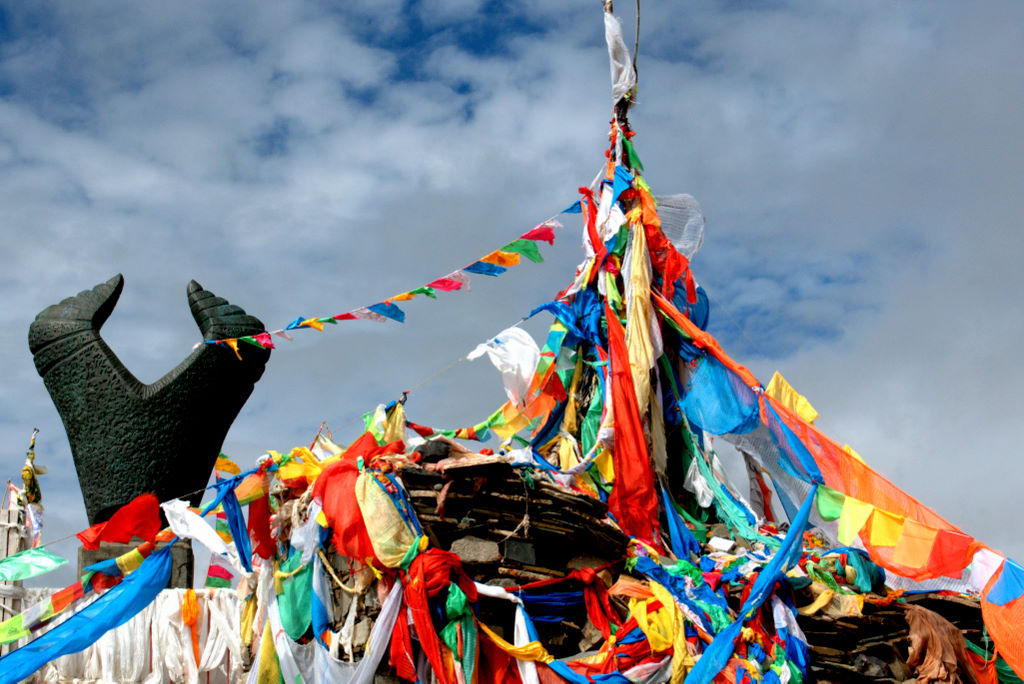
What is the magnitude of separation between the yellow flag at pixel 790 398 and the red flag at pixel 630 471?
179 cm

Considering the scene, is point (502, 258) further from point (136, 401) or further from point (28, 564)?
point (28, 564)

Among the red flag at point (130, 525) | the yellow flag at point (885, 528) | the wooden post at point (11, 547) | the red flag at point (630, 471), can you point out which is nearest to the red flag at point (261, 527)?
the red flag at point (130, 525)

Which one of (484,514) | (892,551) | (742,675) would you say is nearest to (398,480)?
(484,514)

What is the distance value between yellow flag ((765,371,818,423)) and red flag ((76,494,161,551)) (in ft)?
22.6

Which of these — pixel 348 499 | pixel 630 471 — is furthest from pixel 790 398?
pixel 348 499

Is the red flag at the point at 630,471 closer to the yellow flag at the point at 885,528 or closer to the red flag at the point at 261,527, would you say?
the yellow flag at the point at 885,528

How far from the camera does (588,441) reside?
457 inches

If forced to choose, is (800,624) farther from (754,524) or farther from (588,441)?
(588,441)

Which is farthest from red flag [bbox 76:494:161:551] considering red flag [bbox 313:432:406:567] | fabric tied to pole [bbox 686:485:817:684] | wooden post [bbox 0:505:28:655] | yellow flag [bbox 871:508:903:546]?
yellow flag [bbox 871:508:903:546]

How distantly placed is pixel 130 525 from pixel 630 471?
5089 millimetres

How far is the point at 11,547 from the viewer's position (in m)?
10.8

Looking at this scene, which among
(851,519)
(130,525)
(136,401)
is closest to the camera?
(851,519)

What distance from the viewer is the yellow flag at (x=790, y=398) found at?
1123cm

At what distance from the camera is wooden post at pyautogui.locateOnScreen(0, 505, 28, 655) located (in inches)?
399
